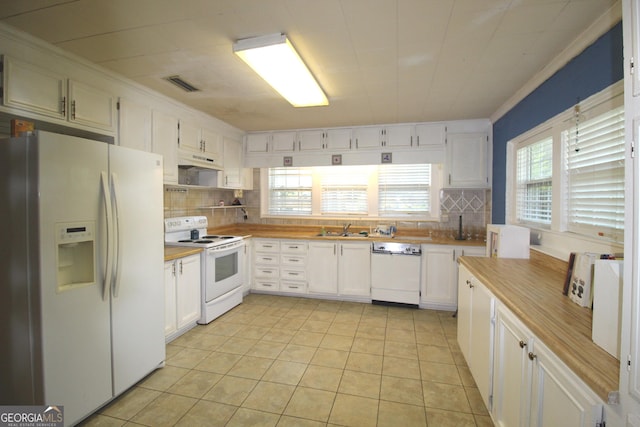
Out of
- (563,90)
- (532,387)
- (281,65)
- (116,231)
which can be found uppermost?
(281,65)

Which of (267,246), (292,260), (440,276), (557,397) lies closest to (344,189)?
(292,260)

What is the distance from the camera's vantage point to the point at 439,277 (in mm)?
3553

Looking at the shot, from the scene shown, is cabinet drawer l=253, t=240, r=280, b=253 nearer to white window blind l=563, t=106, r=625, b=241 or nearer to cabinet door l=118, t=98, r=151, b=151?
cabinet door l=118, t=98, r=151, b=151

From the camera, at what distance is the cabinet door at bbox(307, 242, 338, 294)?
3.91 metres

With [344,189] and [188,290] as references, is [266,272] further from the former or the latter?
[344,189]

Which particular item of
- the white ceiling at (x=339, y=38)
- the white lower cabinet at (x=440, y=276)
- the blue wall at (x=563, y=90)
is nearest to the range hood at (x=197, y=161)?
the white ceiling at (x=339, y=38)

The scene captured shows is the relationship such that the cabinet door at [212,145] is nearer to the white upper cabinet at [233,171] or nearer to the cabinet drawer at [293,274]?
the white upper cabinet at [233,171]

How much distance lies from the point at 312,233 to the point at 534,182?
278 centimetres

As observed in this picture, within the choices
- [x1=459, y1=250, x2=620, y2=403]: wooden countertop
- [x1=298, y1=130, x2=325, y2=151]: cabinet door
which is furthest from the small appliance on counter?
[x1=298, y1=130, x2=325, y2=151]: cabinet door

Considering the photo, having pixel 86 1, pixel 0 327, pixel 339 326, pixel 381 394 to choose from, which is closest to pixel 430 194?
pixel 339 326

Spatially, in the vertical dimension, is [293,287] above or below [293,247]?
below

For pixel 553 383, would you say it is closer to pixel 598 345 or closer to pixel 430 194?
pixel 598 345

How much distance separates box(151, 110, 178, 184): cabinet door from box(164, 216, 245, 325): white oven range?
1.81 feet

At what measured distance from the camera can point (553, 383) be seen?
3.52ft
